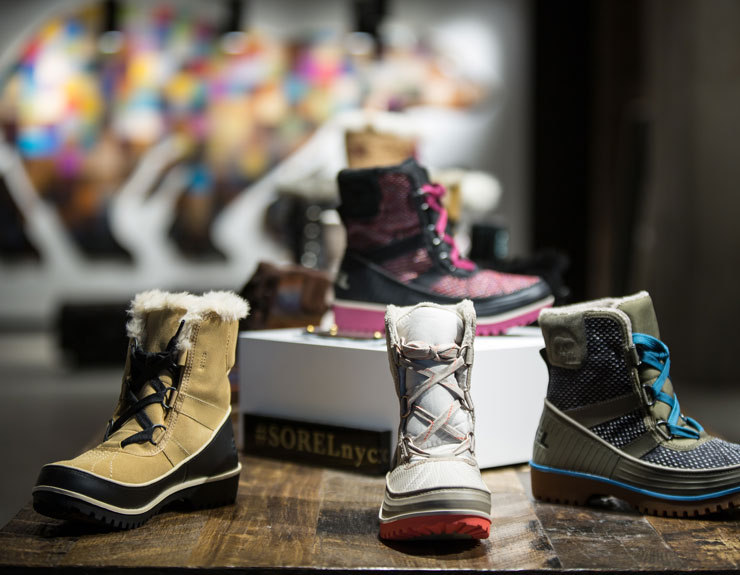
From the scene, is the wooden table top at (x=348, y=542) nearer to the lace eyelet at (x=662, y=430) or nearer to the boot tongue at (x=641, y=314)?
the lace eyelet at (x=662, y=430)

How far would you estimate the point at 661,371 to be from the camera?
53.2 inches

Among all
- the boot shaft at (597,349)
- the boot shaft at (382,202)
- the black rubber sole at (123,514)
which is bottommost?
the black rubber sole at (123,514)

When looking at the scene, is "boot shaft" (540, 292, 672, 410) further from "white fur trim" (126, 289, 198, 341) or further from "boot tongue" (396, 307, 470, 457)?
"white fur trim" (126, 289, 198, 341)

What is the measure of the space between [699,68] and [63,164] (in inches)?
204

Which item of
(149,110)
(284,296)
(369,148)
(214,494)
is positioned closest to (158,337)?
(214,494)

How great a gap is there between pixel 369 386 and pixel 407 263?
0.32 m

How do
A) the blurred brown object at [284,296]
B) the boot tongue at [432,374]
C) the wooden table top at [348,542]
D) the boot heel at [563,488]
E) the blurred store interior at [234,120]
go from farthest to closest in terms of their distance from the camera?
the blurred store interior at [234,120]
the blurred brown object at [284,296]
the boot heel at [563,488]
the boot tongue at [432,374]
the wooden table top at [348,542]

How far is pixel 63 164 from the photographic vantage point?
686 cm

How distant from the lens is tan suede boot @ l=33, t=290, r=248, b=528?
1271mm

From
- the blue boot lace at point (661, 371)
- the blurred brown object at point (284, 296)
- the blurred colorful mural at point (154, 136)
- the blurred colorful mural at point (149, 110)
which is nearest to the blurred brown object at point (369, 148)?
the blurred brown object at point (284, 296)

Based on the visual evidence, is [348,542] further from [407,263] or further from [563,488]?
[407,263]

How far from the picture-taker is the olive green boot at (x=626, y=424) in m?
1.29

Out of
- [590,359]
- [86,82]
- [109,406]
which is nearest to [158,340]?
[590,359]

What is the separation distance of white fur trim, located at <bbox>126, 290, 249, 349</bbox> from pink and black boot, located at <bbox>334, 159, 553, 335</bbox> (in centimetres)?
50
